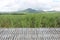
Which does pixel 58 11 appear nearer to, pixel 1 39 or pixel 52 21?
pixel 52 21

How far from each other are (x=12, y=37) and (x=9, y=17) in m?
0.74

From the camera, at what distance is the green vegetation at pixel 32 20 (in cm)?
187

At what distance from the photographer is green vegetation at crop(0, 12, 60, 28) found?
187 cm

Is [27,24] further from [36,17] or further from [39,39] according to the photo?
[39,39]

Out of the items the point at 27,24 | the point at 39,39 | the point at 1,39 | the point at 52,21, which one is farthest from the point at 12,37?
the point at 52,21

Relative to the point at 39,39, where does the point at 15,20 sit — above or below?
below

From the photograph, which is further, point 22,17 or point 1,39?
point 22,17

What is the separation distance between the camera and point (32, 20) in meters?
1.90

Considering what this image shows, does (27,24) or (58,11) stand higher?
(58,11)

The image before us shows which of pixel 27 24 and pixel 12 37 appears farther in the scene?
pixel 27 24

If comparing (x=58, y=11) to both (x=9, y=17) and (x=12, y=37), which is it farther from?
(x=12, y=37)

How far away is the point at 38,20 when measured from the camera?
1.89 metres

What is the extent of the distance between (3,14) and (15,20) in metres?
0.18

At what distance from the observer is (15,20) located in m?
1.91
